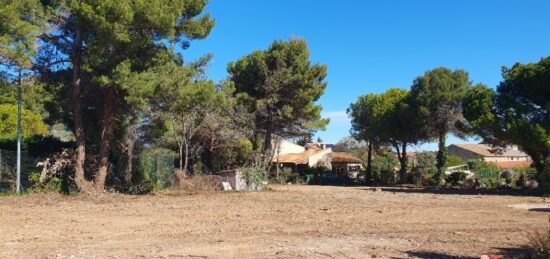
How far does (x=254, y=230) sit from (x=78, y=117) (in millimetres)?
14075

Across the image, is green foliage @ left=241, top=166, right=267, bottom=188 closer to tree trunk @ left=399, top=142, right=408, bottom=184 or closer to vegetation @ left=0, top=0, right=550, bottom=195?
vegetation @ left=0, top=0, right=550, bottom=195

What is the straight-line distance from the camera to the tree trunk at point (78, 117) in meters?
23.0

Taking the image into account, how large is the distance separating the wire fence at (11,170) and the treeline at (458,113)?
821 inches

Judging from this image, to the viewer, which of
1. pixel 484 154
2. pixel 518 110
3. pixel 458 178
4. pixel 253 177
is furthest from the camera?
pixel 484 154

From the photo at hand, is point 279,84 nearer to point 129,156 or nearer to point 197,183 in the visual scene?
point 197,183

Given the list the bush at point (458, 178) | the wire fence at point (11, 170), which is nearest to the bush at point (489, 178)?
the bush at point (458, 178)

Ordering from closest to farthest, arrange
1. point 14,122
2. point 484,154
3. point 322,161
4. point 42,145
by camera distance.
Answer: point 42,145 < point 14,122 < point 322,161 < point 484,154

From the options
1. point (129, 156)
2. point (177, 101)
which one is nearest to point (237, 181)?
point (129, 156)

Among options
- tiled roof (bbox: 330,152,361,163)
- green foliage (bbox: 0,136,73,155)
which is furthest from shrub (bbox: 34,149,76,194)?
tiled roof (bbox: 330,152,361,163)

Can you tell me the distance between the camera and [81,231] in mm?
12430

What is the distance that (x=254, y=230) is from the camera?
12328mm

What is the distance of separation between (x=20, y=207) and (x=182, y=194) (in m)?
8.25

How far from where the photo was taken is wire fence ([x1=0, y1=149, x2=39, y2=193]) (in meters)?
22.9

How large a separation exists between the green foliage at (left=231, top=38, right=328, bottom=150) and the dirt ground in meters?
19.4
